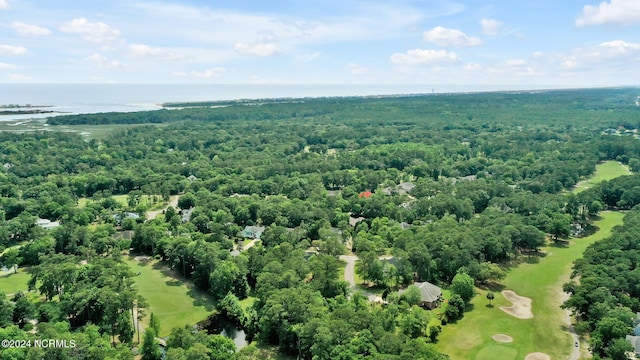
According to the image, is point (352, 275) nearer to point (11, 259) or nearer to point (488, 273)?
point (488, 273)

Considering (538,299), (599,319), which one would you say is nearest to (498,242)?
(538,299)

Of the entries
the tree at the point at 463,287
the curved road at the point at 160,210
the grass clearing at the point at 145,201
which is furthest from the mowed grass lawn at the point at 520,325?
the grass clearing at the point at 145,201

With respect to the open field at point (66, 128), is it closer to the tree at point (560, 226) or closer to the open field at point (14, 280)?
the open field at point (14, 280)

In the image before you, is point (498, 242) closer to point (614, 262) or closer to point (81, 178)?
point (614, 262)

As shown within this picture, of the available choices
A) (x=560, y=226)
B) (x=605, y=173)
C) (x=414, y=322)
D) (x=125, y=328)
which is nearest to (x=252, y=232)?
(x=125, y=328)

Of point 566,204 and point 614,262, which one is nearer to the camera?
point 614,262

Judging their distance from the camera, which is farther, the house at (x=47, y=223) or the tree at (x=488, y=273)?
the house at (x=47, y=223)

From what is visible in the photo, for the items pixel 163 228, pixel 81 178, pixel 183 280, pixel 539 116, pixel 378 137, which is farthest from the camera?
pixel 539 116

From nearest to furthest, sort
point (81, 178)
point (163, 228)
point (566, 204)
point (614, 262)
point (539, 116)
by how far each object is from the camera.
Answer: point (614, 262), point (163, 228), point (566, 204), point (81, 178), point (539, 116)
